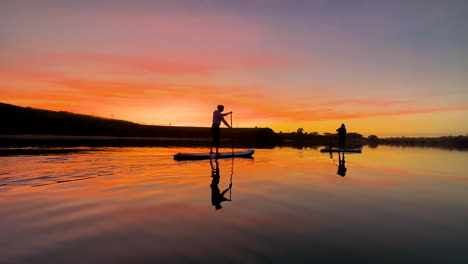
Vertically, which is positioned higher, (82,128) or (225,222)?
(82,128)

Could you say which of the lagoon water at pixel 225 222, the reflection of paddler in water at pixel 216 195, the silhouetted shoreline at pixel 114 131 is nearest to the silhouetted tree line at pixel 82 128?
the silhouetted shoreline at pixel 114 131

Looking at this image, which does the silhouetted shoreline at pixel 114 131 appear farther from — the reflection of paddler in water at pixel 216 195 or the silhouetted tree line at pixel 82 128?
the reflection of paddler in water at pixel 216 195

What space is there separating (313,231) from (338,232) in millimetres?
565

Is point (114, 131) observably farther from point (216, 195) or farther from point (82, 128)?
point (216, 195)

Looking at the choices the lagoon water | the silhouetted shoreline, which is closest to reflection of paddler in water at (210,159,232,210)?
the lagoon water

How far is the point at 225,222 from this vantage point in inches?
250

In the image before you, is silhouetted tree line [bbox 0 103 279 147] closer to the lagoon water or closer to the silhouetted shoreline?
the silhouetted shoreline

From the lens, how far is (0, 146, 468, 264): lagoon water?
4684mm

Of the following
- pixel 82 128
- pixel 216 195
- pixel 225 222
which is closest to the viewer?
pixel 225 222

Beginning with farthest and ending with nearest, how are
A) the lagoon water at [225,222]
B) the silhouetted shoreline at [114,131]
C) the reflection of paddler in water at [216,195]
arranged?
the silhouetted shoreline at [114,131] < the reflection of paddler in water at [216,195] < the lagoon water at [225,222]

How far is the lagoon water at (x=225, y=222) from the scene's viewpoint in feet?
15.4

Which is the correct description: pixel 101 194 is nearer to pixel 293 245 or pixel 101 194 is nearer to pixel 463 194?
pixel 293 245

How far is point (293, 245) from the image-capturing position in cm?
507

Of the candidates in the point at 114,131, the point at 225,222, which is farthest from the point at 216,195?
the point at 114,131
